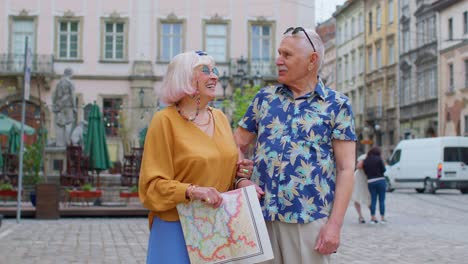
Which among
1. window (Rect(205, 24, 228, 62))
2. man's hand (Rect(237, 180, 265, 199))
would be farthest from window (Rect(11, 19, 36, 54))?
man's hand (Rect(237, 180, 265, 199))

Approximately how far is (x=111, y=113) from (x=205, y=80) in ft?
117

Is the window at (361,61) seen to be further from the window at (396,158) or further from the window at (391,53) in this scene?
the window at (396,158)

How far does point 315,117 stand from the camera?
12.3 ft

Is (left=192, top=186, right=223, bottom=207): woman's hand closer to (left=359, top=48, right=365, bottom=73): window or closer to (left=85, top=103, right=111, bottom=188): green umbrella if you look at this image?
(left=85, top=103, right=111, bottom=188): green umbrella

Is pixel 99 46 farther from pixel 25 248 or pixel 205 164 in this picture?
pixel 205 164

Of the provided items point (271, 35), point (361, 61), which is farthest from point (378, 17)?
point (271, 35)

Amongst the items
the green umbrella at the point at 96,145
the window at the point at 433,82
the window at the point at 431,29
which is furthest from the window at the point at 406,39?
the green umbrella at the point at 96,145

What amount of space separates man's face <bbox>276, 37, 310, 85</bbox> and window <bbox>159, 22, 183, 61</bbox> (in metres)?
35.9

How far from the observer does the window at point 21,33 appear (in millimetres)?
38875

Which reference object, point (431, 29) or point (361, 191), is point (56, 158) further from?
point (431, 29)

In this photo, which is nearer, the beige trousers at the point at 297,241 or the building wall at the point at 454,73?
the beige trousers at the point at 297,241

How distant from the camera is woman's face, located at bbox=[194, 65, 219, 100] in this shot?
3.83 m

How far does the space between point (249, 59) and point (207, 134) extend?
118ft

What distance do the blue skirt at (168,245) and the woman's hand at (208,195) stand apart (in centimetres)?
22
